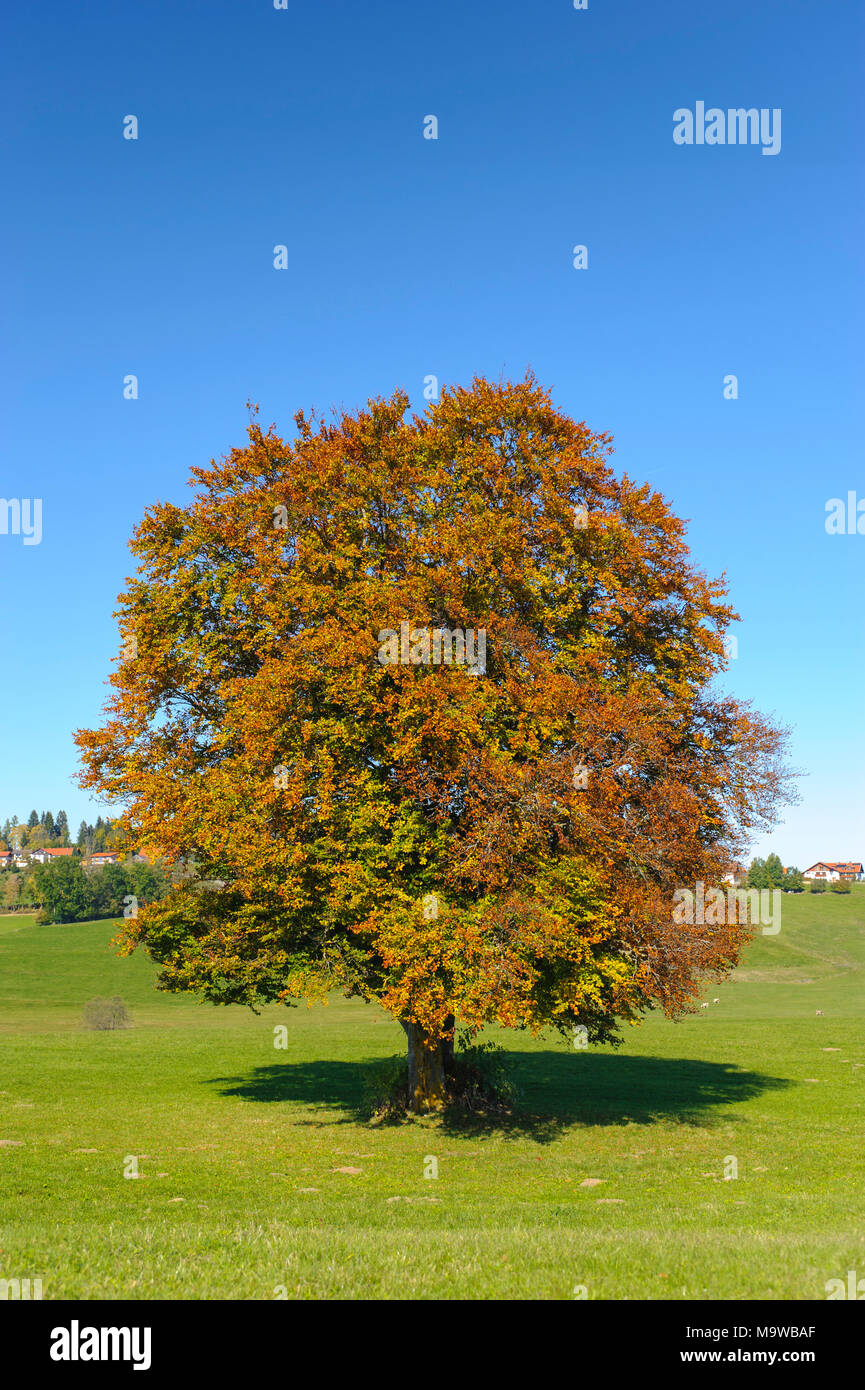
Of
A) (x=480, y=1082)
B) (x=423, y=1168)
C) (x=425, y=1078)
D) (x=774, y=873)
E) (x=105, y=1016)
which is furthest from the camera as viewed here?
(x=774, y=873)

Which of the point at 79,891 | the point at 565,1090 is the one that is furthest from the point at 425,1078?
the point at 79,891

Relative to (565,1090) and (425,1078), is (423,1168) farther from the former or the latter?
(565,1090)

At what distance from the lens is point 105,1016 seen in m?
55.5

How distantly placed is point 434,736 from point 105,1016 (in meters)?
43.0

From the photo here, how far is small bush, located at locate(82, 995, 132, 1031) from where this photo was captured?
55375mm

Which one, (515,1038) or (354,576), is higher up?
(354,576)

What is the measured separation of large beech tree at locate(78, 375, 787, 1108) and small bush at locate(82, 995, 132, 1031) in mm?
32438

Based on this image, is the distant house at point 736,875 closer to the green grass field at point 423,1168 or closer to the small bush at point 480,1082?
the green grass field at point 423,1168

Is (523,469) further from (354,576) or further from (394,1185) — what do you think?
(394,1185)

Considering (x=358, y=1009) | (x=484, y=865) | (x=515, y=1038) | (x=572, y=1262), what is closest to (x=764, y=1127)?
(x=484, y=865)

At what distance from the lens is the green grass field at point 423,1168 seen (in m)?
9.88

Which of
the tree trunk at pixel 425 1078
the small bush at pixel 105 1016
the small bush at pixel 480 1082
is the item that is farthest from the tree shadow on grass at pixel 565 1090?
the small bush at pixel 105 1016

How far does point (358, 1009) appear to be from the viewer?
73.5 meters
